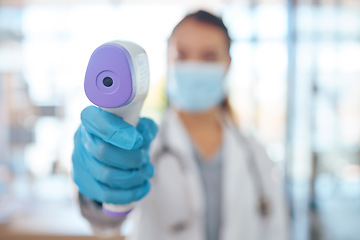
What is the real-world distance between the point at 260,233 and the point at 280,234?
67 mm

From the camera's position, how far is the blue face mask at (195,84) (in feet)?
3.32

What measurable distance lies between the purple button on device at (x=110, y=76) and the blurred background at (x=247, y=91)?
2.72 m

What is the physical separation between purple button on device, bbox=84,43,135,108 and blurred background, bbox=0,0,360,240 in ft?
8.91

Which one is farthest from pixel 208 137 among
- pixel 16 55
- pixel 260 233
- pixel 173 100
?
pixel 16 55

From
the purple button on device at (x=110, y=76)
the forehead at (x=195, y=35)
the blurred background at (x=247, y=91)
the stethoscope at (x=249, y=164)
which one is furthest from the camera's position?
the blurred background at (x=247, y=91)

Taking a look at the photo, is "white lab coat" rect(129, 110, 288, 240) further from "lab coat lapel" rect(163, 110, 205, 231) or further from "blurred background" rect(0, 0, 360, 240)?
"blurred background" rect(0, 0, 360, 240)

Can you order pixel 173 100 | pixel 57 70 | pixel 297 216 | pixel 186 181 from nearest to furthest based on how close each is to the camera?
pixel 186 181, pixel 173 100, pixel 297 216, pixel 57 70

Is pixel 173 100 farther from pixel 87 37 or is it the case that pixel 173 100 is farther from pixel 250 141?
pixel 87 37

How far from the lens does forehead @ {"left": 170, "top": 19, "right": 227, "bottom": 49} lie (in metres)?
0.93

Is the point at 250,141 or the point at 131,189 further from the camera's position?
the point at 250,141

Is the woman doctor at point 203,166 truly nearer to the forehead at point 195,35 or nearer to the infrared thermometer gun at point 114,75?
the forehead at point 195,35

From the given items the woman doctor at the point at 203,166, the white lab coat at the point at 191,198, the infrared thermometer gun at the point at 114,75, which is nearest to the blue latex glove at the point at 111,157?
the infrared thermometer gun at the point at 114,75

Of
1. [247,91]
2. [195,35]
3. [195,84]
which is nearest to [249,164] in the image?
[195,84]

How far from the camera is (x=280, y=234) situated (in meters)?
1.08
